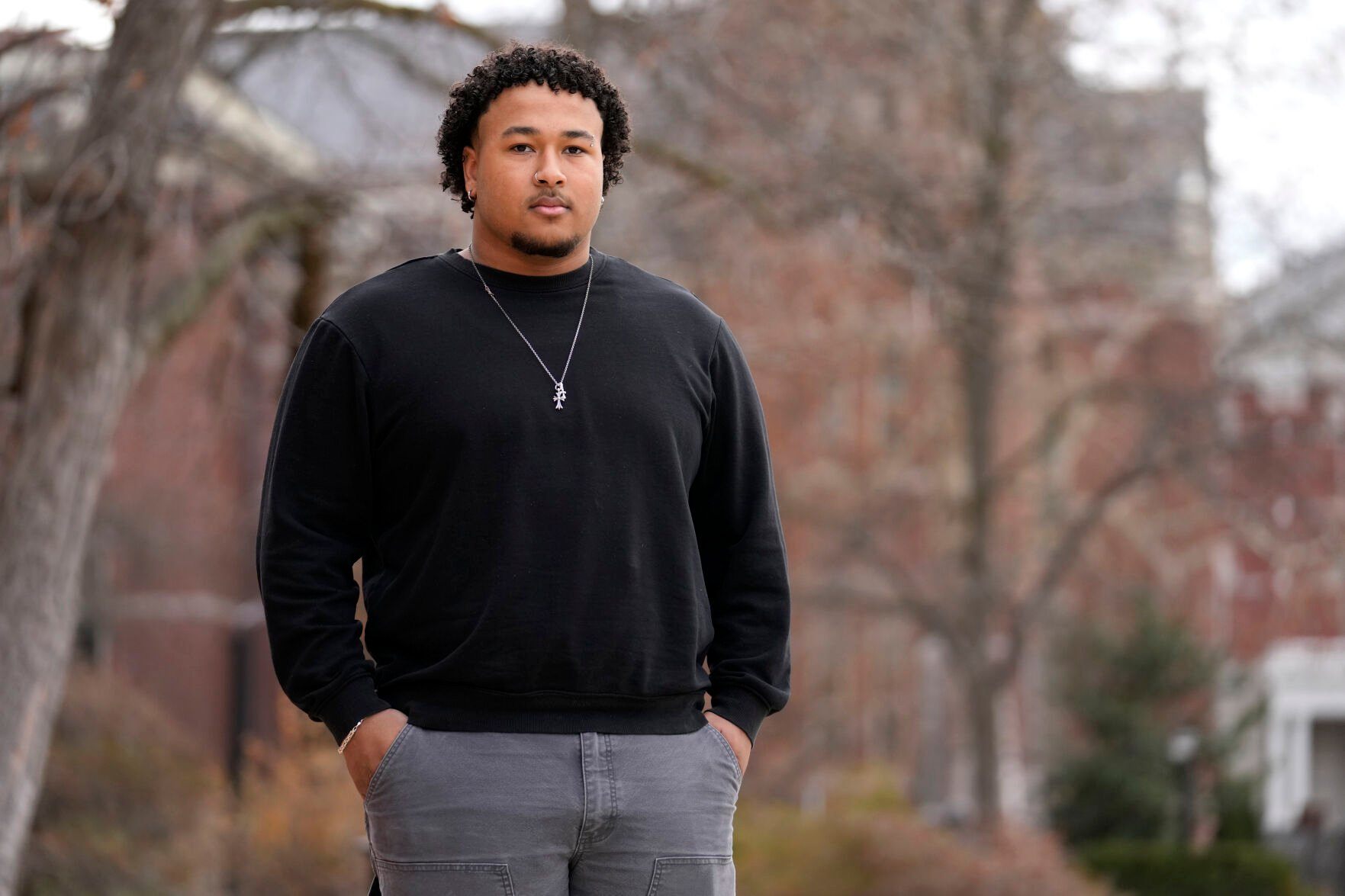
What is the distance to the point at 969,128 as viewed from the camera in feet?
55.2

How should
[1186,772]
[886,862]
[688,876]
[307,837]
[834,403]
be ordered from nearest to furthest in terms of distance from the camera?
[688,876], [307,837], [886,862], [1186,772], [834,403]

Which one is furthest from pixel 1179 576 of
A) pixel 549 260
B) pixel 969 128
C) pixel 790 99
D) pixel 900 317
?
pixel 549 260

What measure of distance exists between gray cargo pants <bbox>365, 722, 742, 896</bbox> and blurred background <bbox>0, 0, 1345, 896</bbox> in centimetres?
332

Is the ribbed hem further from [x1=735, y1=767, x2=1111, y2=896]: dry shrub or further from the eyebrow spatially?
[x1=735, y1=767, x2=1111, y2=896]: dry shrub

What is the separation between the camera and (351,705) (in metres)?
2.63

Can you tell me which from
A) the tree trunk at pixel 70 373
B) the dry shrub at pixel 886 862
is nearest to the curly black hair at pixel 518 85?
the tree trunk at pixel 70 373

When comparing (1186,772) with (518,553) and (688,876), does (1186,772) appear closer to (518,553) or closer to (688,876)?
(688,876)

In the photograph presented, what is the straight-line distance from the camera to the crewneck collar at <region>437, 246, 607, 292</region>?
2.82 m

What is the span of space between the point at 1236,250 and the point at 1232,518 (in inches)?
104

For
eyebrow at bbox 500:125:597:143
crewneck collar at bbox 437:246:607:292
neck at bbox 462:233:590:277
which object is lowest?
crewneck collar at bbox 437:246:607:292

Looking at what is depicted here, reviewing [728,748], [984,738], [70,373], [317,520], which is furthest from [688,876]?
[984,738]

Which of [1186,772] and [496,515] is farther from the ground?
[496,515]

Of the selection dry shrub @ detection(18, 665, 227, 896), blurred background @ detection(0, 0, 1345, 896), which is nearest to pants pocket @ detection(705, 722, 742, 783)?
blurred background @ detection(0, 0, 1345, 896)

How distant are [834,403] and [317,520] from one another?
22707 millimetres
